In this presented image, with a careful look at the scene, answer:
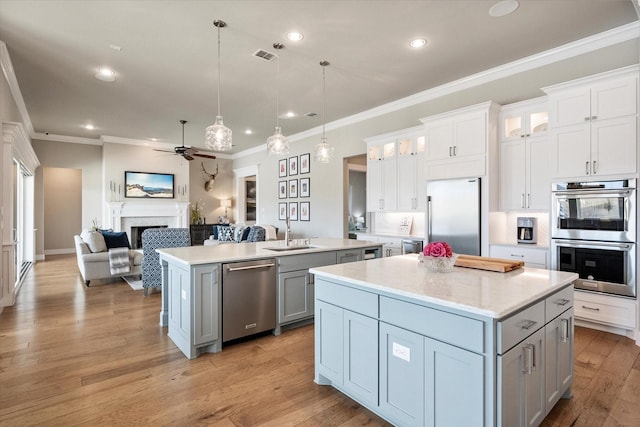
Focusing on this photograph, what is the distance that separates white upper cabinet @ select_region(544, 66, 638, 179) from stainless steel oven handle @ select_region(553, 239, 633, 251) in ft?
2.15

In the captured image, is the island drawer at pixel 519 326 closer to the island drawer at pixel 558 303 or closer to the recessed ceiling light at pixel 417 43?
the island drawer at pixel 558 303

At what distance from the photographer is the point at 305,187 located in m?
7.63

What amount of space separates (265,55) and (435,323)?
11.6 ft

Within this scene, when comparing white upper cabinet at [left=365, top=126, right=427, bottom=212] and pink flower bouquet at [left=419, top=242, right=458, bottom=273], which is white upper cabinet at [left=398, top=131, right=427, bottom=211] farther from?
pink flower bouquet at [left=419, top=242, right=458, bottom=273]

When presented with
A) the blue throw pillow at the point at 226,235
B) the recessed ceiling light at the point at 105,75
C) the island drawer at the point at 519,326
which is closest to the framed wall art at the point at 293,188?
the blue throw pillow at the point at 226,235

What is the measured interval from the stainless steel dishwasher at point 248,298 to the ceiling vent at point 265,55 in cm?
239

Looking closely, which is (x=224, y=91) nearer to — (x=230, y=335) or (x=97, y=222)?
(x=230, y=335)

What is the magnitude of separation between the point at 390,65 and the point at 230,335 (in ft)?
12.0

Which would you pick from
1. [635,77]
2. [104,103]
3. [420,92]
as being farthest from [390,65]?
[104,103]

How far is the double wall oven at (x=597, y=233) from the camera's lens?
3098 millimetres

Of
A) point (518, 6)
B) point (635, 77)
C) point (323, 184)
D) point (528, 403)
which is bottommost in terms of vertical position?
point (528, 403)

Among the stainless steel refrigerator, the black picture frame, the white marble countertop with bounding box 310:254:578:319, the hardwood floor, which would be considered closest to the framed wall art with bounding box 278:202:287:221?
the black picture frame

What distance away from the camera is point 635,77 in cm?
306

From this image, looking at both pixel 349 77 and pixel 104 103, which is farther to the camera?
pixel 104 103
